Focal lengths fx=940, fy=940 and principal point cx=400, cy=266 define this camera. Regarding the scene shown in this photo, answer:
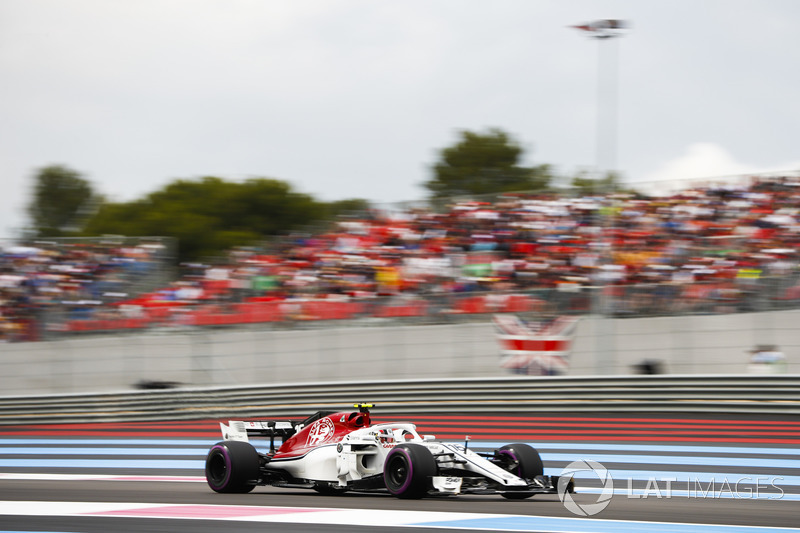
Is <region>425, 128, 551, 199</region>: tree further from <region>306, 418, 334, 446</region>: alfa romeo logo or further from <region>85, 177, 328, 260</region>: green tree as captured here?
<region>306, 418, 334, 446</region>: alfa romeo logo

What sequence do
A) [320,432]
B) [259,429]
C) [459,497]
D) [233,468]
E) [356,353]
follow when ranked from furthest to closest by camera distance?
[356,353]
[259,429]
[320,432]
[233,468]
[459,497]

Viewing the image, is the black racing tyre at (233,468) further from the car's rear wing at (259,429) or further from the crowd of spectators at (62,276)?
the crowd of spectators at (62,276)

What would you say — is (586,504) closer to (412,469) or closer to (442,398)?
(412,469)

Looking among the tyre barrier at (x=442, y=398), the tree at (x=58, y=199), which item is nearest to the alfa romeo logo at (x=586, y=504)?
the tyre barrier at (x=442, y=398)

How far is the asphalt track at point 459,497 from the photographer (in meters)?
6.40

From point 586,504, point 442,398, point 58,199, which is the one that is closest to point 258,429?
point 586,504

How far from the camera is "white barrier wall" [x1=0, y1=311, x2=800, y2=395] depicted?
48.2 ft

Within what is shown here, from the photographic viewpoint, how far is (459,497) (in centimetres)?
788

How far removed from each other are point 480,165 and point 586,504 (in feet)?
159

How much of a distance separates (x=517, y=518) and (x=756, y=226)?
37.4ft

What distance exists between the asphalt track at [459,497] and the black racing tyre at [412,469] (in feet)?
0.38

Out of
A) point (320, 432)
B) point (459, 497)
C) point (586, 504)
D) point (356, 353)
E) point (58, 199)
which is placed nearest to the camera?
point (586, 504)

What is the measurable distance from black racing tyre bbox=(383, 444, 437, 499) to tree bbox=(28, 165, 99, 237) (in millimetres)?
60075

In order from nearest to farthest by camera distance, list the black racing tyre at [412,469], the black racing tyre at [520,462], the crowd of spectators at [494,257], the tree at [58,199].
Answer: the black racing tyre at [412,469], the black racing tyre at [520,462], the crowd of spectators at [494,257], the tree at [58,199]
